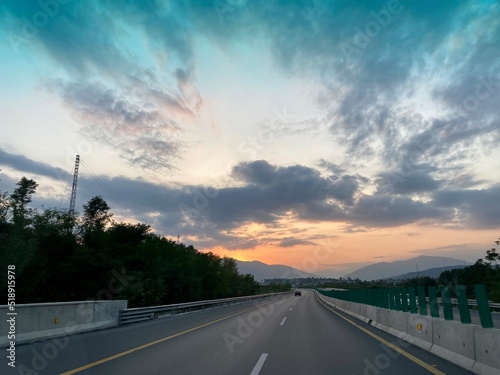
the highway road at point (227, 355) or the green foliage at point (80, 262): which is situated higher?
the green foliage at point (80, 262)

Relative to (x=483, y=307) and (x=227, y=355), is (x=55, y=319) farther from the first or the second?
(x=483, y=307)

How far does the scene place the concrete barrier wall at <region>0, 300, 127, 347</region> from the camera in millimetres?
11195

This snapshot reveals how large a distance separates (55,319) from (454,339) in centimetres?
1140

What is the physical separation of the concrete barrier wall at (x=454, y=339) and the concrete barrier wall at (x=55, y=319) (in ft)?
35.3

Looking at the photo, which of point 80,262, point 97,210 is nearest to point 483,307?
point 80,262

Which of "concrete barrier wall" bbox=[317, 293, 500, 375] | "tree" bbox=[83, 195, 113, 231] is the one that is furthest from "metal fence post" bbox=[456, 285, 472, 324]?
"tree" bbox=[83, 195, 113, 231]

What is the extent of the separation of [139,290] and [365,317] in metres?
29.0

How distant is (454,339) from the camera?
8.77 meters

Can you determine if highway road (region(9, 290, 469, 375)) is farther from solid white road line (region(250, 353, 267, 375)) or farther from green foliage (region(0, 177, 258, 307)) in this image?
green foliage (region(0, 177, 258, 307))

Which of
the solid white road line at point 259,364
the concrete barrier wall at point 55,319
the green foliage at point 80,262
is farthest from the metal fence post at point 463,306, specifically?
the green foliage at point 80,262

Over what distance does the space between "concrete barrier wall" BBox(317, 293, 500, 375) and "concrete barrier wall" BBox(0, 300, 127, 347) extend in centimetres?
1077

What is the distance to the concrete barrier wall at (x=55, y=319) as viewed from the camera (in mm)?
11195

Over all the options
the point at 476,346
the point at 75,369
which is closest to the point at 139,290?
Answer: the point at 75,369

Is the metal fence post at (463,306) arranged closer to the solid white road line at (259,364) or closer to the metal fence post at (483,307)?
the metal fence post at (483,307)
